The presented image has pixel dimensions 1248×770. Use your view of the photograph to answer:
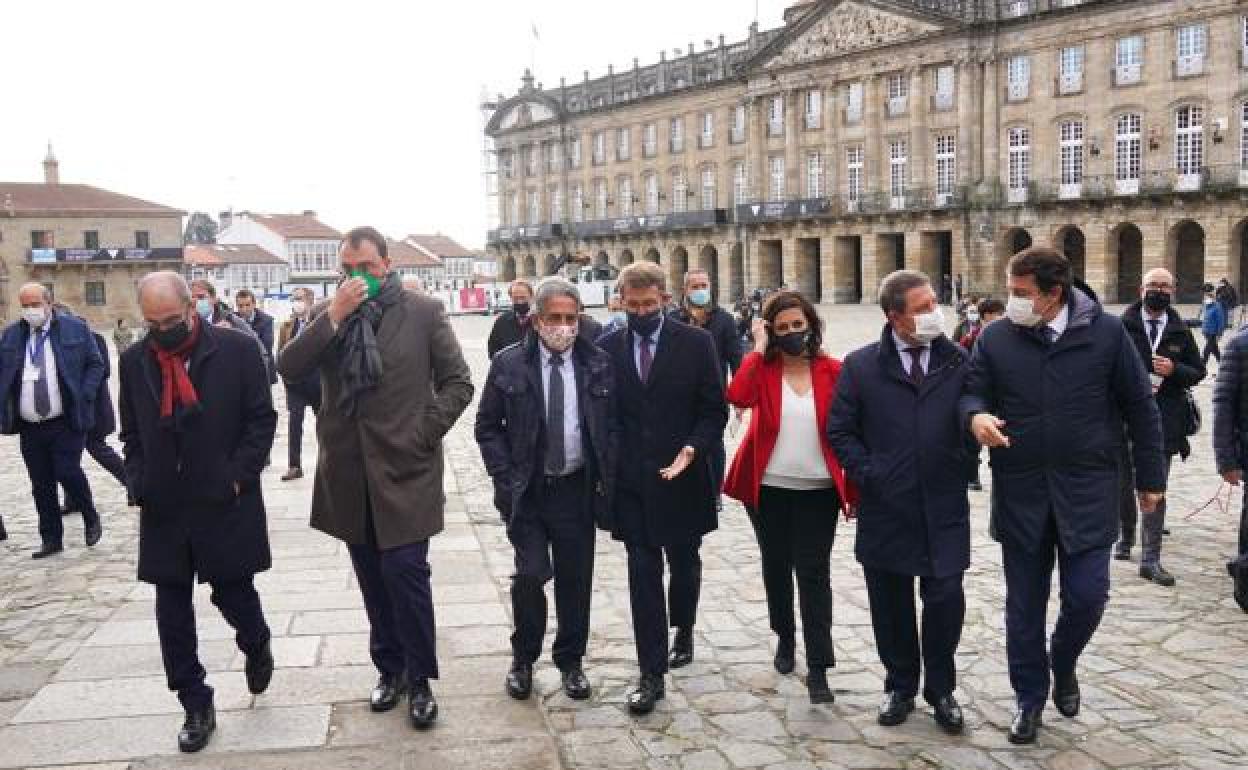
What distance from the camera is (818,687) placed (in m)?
5.13

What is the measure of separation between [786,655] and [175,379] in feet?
10.2

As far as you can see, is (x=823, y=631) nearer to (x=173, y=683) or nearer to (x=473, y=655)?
(x=473, y=655)

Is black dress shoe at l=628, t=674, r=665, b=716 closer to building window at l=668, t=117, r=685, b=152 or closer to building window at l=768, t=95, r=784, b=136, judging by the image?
building window at l=768, t=95, r=784, b=136

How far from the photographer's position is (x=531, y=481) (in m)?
5.14

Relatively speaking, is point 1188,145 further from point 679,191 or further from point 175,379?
point 175,379

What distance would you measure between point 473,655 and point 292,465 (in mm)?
6671

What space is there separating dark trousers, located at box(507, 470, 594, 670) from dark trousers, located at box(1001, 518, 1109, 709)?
1890mm

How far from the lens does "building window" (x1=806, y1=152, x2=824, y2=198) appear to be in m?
56.1

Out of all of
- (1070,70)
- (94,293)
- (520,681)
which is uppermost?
(1070,70)

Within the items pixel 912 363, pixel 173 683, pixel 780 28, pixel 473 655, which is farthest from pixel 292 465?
pixel 780 28

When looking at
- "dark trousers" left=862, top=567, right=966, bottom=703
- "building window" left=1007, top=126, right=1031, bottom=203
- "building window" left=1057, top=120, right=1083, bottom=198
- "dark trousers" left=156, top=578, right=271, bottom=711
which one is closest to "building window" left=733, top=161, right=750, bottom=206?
"building window" left=1007, top=126, right=1031, bottom=203

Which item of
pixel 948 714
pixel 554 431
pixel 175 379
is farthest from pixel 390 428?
pixel 948 714

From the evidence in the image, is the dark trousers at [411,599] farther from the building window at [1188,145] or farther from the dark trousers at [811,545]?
the building window at [1188,145]

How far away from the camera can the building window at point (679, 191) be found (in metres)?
65.3
